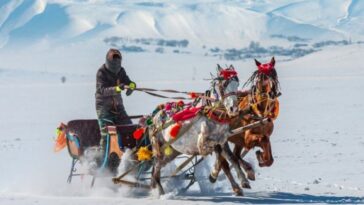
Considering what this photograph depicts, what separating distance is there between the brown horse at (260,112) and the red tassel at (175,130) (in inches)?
21.1

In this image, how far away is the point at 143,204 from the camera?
8.09 m

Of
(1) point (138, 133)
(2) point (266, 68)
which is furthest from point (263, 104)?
(1) point (138, 133)

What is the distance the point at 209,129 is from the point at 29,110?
68.6 ft

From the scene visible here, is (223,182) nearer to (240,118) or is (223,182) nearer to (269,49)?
(240,118)

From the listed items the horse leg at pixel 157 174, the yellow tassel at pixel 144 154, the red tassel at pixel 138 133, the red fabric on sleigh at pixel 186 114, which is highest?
the red fabric on sleigh at pixel 186 114

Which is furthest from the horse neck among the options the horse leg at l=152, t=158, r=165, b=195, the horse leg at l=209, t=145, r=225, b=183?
the horse leg at l=152, t=158, r=165, b=195

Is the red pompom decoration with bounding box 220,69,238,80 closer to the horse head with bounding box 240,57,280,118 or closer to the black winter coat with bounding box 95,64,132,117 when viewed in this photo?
the horse head with bounding box 240,57,280,118

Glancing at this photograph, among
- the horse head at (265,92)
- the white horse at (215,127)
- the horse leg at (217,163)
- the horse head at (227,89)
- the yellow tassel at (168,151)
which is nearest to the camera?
the horse head at (227,89)

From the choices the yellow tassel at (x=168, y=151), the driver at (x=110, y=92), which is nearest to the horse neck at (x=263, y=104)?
the yellow tassel at (x=168, y=151)

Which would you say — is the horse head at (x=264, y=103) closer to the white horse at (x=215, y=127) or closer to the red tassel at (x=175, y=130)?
the white horse at (x=215, y=127)

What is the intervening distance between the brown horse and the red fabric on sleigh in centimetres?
47

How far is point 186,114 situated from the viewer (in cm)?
849

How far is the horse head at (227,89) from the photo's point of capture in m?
7.98

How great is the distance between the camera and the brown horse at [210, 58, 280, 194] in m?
8.52
